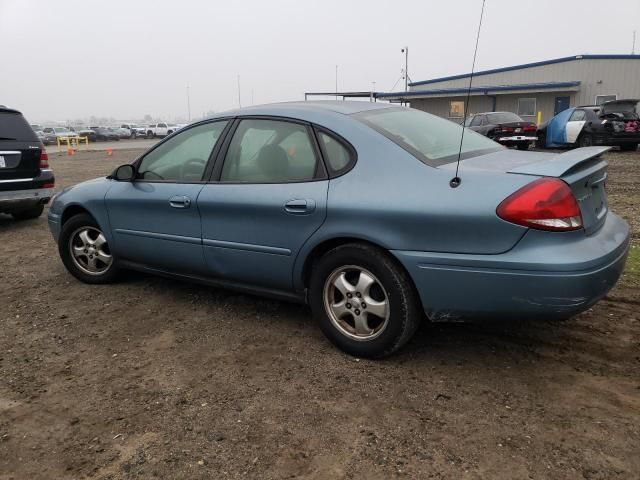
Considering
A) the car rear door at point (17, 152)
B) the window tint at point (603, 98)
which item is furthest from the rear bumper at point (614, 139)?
the car rear door at point (17, 152)

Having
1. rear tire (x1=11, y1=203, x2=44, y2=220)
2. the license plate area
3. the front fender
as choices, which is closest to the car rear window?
the license plate area

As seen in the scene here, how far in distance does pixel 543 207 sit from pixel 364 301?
109 centimetres

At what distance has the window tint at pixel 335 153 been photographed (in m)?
3.26

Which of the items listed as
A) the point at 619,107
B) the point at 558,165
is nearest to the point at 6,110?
the point at 558,165

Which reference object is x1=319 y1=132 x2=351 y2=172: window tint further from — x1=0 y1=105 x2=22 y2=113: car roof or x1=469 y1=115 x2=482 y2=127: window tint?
x1=469 y1=115 x2=482 y2=127: window tint

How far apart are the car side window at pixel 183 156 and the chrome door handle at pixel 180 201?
0.49 ft

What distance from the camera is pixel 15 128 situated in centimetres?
729

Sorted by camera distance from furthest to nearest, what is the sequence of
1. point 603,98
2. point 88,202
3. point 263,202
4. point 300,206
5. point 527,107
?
point 527,107 → point 603,98 → point 88,202 → point 263,202 → point 300,206

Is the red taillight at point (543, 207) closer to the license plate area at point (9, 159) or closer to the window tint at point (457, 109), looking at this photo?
the license plate area at point (9, 159)

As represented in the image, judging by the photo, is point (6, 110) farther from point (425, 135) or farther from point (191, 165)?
point (425, 135)

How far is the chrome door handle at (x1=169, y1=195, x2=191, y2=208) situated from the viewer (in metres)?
3.90

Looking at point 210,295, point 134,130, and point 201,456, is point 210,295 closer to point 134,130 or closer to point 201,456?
point 201,456

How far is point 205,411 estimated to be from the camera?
2.77 meters

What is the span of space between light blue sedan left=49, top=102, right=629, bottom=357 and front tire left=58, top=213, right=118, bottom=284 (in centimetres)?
43
